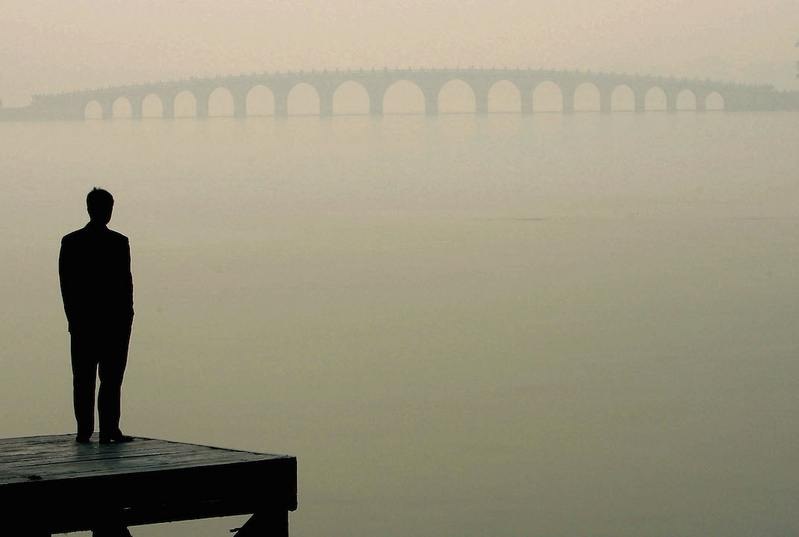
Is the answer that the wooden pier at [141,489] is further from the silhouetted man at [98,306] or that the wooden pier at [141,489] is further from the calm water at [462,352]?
the calm water at [462,352]

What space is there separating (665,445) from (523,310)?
7164 mm

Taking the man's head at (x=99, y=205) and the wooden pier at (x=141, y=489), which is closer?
the wooden pier at (x=141, y=489)

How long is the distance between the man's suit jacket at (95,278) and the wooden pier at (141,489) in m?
0.62

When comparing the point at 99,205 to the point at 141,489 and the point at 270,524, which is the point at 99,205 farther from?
the point at 270,524

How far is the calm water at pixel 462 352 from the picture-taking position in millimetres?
10672

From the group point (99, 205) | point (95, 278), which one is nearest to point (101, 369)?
point (95, 278)

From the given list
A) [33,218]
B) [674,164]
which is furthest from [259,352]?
[674,164]

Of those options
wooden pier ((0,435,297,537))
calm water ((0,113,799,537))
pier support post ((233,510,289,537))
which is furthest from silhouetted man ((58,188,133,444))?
calm water ((0,113,799,537))

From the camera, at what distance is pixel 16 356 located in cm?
1598

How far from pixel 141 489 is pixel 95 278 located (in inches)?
47.0

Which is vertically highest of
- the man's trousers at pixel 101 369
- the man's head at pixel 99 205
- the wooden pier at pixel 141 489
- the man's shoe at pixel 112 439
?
the man's head at pixel 99 205

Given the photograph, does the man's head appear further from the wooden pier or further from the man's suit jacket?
the wooden pier

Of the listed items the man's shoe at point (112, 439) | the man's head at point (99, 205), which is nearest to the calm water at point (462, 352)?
the man's shoe at point (112, 439)

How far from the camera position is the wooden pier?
18.7ft
